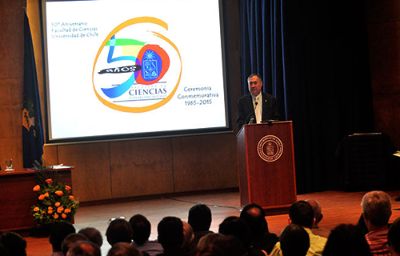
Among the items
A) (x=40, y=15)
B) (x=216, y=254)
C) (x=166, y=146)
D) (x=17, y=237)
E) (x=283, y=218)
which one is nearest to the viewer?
(x=216, y=254)

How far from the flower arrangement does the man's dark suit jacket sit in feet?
6.27

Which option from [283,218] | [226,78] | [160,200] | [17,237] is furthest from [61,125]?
[17,237]

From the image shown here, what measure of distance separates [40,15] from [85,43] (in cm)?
67

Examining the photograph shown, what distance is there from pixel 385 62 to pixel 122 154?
12.3 feet

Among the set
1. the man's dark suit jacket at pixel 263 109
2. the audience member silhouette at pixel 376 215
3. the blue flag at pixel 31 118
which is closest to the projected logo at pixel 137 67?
the blue flag at pixel 31 118

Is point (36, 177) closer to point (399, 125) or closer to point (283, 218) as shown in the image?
point (283, 218)

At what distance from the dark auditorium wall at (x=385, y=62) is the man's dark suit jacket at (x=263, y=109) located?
8.57 ft

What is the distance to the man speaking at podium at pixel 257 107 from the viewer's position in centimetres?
724

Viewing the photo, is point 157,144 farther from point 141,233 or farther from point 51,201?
point 141,233

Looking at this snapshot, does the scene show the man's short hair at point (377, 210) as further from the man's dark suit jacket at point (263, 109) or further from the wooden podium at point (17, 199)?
the wooden podium at point (17, 199)

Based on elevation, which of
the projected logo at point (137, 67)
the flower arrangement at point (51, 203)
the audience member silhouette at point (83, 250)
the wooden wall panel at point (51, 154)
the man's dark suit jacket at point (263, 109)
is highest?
the projected logo at point (137, 67)

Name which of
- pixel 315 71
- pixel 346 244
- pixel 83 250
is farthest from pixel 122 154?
pixel 346 244

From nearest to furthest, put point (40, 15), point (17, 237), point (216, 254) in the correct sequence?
point (216, 254) → point (17, 237) → point (40, 15)

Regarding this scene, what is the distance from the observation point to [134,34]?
369 inches
